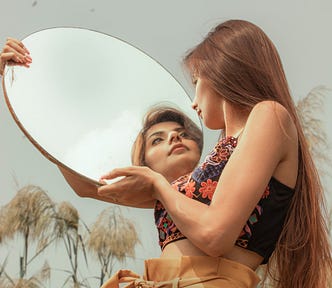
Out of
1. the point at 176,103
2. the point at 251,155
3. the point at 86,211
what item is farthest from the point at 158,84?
the point at 86,211

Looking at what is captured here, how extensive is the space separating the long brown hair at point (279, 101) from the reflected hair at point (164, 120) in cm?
11

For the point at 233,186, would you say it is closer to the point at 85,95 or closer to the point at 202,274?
the point at 202,274

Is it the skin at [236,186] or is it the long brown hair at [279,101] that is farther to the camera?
the long brown hair at [279,101]

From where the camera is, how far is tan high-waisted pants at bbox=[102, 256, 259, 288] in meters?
0.96

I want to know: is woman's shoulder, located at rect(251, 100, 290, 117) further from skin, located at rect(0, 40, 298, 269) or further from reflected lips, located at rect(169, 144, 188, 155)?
reflected lips, located at rect(169, 144, 188, 155)

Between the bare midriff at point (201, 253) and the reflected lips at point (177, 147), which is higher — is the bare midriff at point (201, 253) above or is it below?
below

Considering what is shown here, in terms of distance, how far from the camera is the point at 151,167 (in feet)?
3.56

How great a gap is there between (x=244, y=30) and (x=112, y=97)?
24 cm

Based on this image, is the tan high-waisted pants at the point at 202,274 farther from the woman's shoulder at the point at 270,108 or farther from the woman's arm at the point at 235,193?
the woman's shoulder at the point at 270,108

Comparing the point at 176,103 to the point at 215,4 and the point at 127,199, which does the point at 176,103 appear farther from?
the point at 215,4

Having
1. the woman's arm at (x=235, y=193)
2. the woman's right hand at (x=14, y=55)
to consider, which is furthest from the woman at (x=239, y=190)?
the woman's right hand at (x=14, y=55)

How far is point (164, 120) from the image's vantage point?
114cm

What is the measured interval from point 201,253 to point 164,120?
0.26 m

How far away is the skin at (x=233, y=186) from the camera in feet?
3.01
